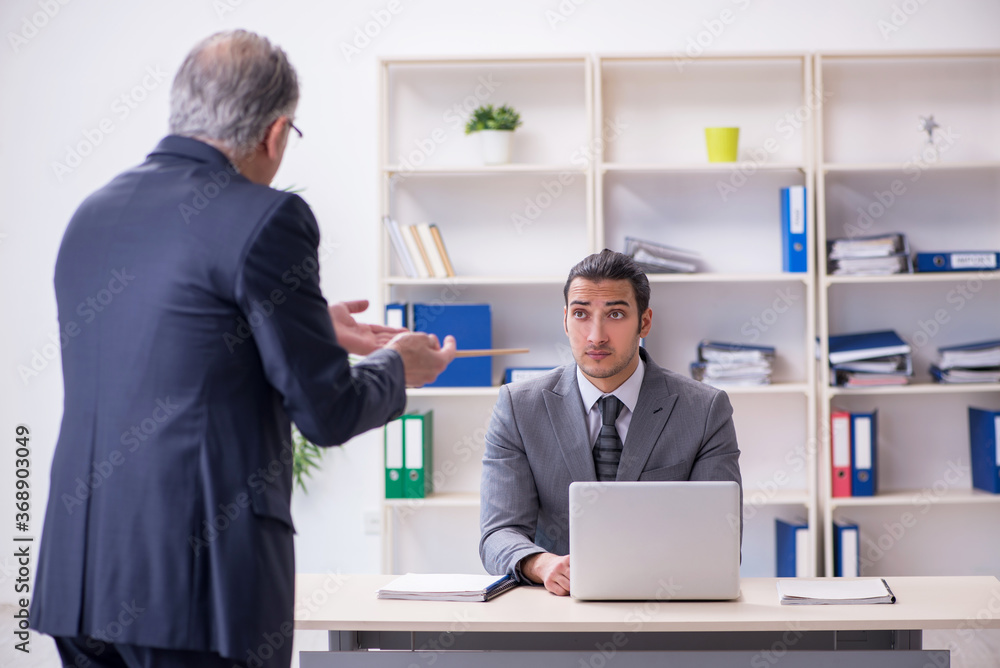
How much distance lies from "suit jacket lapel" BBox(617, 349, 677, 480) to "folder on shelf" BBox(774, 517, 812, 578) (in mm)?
1613

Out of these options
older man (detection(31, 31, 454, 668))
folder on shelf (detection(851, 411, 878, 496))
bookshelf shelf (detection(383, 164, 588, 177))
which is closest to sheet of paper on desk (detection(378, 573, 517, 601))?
older man (detection(31, 31, 454, 668))

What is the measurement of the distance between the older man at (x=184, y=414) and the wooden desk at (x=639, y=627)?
622 millimetres

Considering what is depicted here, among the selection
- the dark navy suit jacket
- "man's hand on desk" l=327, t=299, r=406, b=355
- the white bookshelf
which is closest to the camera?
the dark navy suit jacket

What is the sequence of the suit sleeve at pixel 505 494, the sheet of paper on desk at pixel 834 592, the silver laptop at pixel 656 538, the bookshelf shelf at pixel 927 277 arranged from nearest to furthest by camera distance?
1. the silver laptop at pixel 656 538
2. the sheet of paper on desk at pixel 834 592
3. the suit sleeve at pixel 505 494
4. the bookshelf shelf at pixel 927 277

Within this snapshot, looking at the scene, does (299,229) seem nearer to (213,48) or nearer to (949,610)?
(213,48)

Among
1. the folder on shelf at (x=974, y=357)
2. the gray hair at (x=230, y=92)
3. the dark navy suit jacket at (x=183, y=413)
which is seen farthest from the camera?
the folder on shelf at (x=974, y=357)

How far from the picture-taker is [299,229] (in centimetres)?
115

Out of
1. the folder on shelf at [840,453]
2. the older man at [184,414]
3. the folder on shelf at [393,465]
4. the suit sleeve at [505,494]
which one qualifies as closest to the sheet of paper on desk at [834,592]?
the suit sleeve at [505,494]

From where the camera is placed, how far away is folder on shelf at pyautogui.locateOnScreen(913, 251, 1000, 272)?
357 centimetres

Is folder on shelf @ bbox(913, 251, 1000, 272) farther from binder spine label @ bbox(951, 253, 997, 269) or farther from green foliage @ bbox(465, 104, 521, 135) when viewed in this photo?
green foliage @ bbox(465, 104, 521, 135)

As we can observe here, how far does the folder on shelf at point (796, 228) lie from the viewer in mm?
3545

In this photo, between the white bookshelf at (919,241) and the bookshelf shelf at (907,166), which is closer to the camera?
the bookshelf shelf at (907,166)

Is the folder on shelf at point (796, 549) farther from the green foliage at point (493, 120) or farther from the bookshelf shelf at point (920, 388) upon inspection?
the green foliage at point (493, 120)

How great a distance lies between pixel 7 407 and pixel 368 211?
180cm
